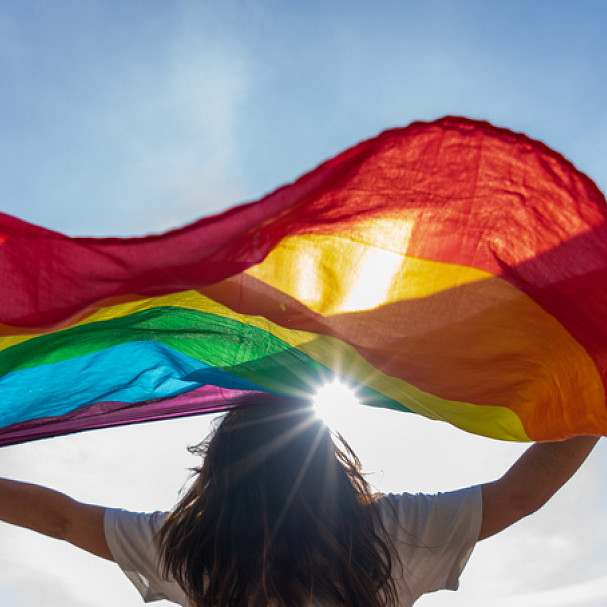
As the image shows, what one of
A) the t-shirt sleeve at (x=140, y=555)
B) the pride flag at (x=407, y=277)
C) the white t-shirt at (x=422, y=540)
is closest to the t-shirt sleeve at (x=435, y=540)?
the white t-shirt at (x=422, y=540)

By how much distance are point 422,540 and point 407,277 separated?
75cm

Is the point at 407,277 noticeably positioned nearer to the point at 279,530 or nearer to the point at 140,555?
the point at 279,530

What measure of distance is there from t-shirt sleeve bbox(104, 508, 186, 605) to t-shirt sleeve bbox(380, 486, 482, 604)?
2.23 ft

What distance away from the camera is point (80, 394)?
2.38 meters

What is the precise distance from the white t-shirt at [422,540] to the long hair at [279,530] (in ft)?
0.14

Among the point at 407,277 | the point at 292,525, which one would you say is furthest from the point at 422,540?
the point at 407,277

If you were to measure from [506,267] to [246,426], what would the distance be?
0.94m

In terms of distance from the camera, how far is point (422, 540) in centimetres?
175

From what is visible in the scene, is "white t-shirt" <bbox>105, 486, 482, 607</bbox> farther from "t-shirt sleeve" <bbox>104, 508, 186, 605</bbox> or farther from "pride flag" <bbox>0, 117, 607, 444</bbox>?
"pride flag" <bbox>0, 117, 607, 444</bbox>

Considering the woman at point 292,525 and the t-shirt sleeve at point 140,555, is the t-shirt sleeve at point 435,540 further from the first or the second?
the t-shirt sleeve at point 140,555

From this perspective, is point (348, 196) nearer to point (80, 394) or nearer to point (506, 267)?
point (506, 267)

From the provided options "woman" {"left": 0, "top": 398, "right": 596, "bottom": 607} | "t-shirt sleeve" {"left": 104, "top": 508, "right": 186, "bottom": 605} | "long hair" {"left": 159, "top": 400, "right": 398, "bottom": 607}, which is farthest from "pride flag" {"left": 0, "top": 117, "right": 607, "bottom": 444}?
"t-shirt sleeve" {"left": 104, "top": 508, "right": 186, "bottom": 605}

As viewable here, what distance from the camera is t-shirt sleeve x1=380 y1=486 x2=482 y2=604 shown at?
1.75 metres

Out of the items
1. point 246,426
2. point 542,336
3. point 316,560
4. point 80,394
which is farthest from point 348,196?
point 80,394
